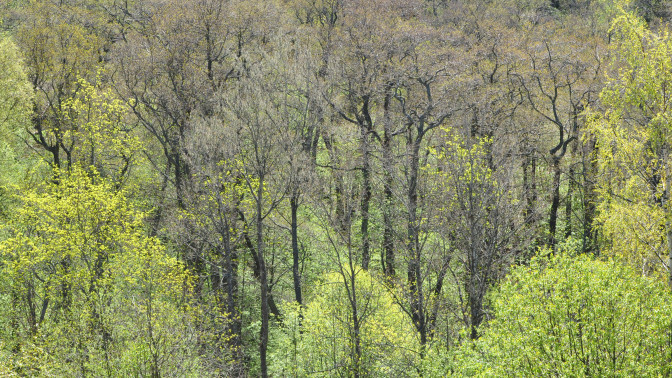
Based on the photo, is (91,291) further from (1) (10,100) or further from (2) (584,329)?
(2) (584,329)

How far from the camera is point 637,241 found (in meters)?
17.2

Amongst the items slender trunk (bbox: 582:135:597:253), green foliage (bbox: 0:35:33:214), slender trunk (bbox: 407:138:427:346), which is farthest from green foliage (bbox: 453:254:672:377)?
green foliage (bbox: 0:35:33:214)

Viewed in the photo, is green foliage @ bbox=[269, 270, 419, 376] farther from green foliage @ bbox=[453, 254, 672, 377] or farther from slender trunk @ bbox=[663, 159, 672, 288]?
slender trunk @ bbox=[663, 159, 672, 288]

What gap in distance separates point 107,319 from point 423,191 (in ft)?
47.5

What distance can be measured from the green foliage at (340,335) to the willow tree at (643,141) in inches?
397

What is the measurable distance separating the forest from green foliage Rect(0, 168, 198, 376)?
169mm

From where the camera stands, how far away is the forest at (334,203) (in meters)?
16.5

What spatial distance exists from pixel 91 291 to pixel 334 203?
14.7 meters

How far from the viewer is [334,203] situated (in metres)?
33.1

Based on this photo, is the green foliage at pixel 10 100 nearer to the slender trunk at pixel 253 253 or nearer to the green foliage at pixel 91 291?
the green foliage at pixel 91 291

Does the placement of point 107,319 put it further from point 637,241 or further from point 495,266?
point 637,241

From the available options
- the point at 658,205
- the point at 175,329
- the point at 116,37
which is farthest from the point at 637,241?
the point at 116,37

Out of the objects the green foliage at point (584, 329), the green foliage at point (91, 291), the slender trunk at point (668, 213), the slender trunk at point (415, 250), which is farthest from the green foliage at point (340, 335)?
the slender trunk at point (668, 213)

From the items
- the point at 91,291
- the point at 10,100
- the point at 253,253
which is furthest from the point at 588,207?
the point at 10,100
